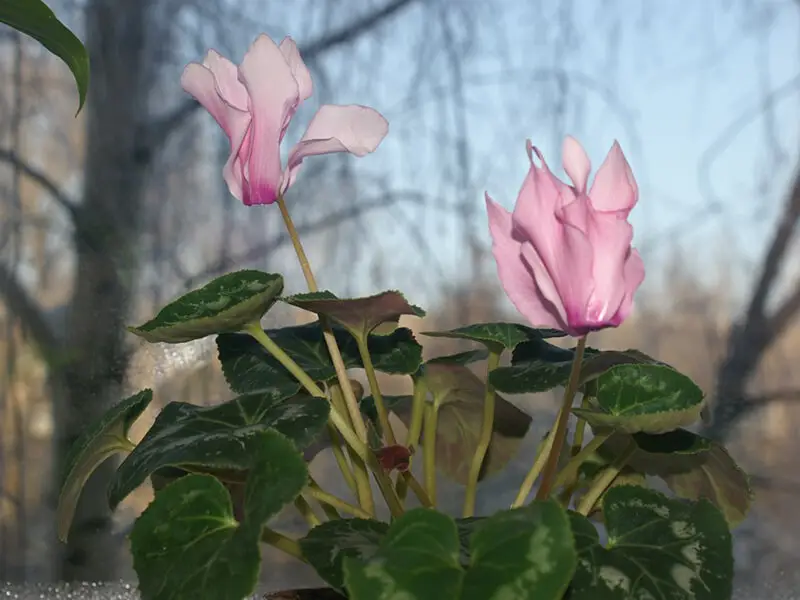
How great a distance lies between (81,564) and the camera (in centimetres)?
120

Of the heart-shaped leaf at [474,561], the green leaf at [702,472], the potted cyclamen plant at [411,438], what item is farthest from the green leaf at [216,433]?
the green leaf at [702,472]

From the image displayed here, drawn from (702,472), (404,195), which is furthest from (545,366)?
(404,195)

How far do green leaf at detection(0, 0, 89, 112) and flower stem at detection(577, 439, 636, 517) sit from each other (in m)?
0.40

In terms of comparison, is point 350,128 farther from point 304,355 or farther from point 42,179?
point 42,179

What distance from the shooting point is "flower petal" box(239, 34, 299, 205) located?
540mm

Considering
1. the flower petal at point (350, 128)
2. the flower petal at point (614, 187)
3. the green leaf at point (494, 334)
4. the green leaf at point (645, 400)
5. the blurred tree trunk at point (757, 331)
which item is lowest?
the blurred tree trunk at point (757, 331)

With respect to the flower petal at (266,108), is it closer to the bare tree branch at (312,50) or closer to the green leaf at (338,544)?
the green leaf at (338,544)

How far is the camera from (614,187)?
467 millimetres

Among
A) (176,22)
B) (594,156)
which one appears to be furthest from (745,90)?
(176,22)

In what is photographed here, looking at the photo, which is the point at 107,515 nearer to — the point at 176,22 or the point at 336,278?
the point at 336,278

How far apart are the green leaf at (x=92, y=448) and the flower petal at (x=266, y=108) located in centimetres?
16

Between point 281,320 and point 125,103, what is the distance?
0.37m

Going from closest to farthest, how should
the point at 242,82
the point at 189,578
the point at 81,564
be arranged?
1. the point at 189,578
2. the point at 242,82
3. the point at 81,564

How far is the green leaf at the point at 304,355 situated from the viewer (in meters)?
0.64
